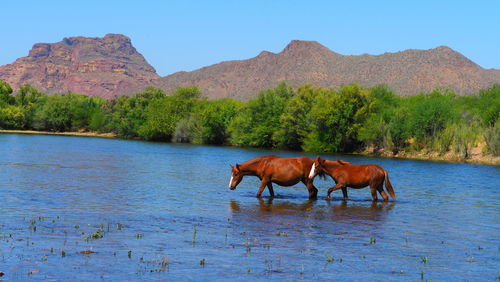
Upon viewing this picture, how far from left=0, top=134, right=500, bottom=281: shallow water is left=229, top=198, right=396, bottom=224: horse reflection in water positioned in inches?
1.6

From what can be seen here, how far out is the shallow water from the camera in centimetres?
1102

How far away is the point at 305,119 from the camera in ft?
284

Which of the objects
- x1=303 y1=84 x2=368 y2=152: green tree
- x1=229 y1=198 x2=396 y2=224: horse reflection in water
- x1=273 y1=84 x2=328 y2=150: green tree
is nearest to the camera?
x1=229 y1=198 x2=396 y2=224: horse reflection in water

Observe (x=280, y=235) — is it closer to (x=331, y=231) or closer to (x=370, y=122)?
(x=331, y=231)

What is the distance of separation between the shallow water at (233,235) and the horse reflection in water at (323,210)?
4 centimetres

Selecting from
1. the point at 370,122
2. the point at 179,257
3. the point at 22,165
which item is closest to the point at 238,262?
the point at 179,257

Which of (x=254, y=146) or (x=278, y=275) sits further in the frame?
(x=254, y=146)

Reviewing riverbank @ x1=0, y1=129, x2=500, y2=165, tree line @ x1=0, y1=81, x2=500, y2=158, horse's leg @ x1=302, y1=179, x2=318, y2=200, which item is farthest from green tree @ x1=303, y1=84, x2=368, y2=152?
horse's leg @ x1=302, y1=179, x2=318, y2=200

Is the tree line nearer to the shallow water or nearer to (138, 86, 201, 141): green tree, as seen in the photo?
(138, 86, 201, 141): green tree

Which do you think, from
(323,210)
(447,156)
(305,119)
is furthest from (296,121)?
(323,210)

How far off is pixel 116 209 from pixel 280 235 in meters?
6.26

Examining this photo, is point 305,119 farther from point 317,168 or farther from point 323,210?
point 323,210

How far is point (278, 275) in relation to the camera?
10.7 m

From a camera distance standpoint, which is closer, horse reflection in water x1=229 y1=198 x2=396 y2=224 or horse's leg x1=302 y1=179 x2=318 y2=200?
horse reflection in water x1=229 y1=198 x2=396 y2=224
